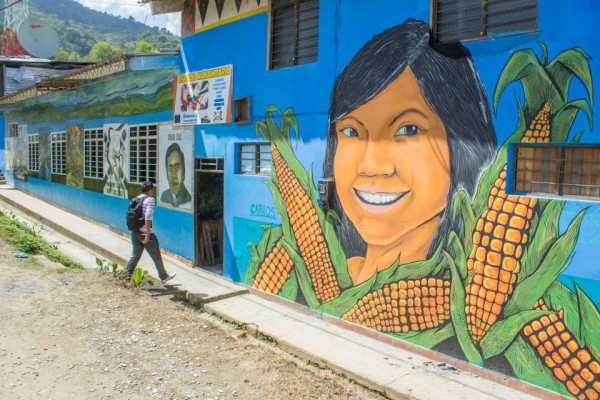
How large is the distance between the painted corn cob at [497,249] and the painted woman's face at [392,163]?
58cm

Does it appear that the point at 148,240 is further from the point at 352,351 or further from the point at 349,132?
the point at 352,351

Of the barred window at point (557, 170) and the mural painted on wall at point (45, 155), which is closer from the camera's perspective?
the barred window at point (557, 170)

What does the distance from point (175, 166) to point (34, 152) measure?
12218 millimetres

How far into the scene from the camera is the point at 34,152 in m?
19.6

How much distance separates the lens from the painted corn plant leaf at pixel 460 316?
5.24 m

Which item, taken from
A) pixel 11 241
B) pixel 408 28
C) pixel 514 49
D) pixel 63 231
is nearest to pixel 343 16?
pixel 408 28

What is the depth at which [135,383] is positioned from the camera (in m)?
5.12

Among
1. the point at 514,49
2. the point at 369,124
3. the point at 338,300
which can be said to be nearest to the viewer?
the point at 514,49

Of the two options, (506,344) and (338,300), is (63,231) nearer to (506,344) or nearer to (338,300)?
(338,300)

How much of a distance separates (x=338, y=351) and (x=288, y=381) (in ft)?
2.65

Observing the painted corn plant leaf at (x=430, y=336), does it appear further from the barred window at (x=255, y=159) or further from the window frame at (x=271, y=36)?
the window frame at (x=271, y=36)

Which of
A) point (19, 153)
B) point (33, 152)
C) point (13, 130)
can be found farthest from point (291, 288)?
point (13, 130)

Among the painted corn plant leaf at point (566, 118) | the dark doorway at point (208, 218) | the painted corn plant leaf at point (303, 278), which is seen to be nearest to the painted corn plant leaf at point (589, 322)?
the painted corn plant leaf at point (566, 118)

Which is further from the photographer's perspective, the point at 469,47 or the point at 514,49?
the point at 469,47
